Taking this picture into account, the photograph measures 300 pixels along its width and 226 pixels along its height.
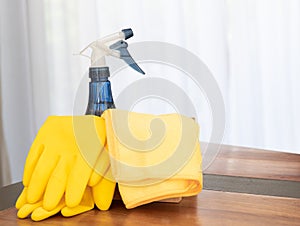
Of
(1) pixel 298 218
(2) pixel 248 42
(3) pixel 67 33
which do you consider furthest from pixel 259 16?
(1) pixel 298 218

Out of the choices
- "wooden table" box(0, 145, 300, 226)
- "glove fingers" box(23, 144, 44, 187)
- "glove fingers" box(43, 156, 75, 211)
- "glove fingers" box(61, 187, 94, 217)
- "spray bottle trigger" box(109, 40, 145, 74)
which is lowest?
"wooden table" box(0, 145, 300, 226)

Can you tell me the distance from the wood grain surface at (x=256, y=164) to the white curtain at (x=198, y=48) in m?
0.60

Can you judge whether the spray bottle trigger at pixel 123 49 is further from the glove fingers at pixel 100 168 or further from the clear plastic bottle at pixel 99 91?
the glove fingers at pixel 100 168

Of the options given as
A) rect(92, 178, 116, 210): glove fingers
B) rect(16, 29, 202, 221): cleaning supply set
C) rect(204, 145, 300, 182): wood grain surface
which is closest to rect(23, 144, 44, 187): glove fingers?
rect(16, 29, 202, 221): cleaning supply set

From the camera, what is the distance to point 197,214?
2.26ft

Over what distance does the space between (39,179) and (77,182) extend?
2.3 inches

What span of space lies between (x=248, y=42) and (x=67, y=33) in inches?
33.1

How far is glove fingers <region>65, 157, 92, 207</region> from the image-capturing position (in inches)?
27.1

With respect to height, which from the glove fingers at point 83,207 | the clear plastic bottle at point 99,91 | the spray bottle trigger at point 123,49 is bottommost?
the glove fingers at point 83,207

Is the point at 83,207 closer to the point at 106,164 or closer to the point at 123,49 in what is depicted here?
the point at 106,164

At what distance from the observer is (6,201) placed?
0.82 m

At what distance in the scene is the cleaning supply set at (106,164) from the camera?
70 cm

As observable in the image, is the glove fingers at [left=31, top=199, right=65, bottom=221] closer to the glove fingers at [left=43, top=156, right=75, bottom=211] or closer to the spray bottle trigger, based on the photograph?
the glove fingers at [left=43, top=156, right=75, bottom=211]

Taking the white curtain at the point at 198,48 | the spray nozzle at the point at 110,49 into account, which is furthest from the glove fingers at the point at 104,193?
the white curtain at the point at 198,48
